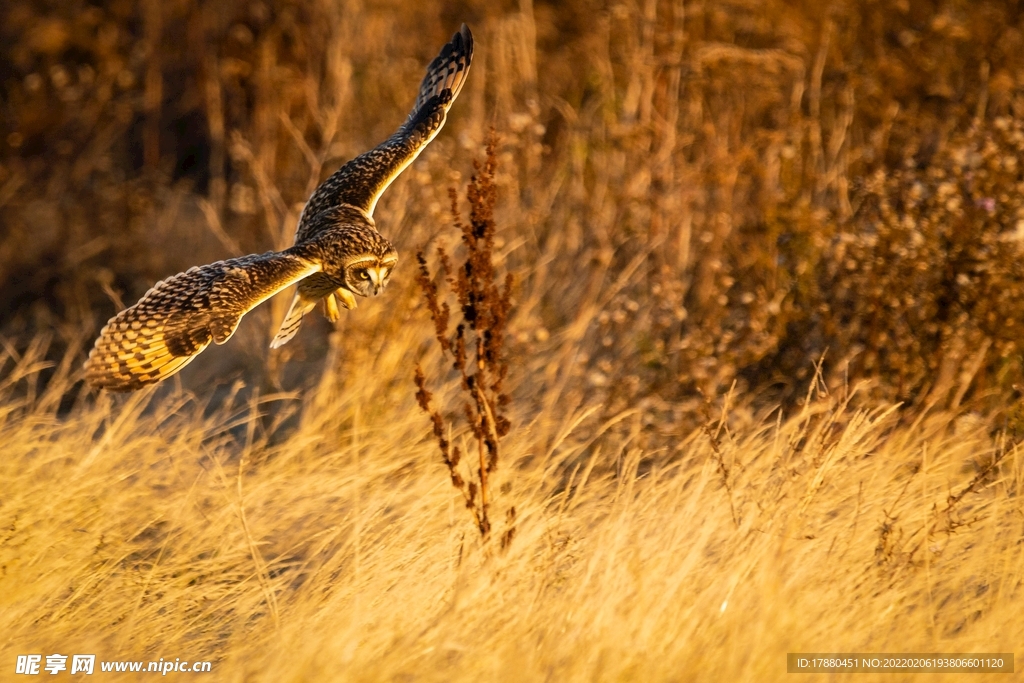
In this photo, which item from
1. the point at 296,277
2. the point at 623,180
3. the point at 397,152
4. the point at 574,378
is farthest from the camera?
the point at 623,180

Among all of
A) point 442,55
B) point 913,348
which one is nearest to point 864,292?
point 913,348

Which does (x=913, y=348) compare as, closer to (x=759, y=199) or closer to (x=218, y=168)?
(x=759, y=199)

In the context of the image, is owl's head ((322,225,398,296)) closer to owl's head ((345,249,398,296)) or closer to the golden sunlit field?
owl's head ((345,249,398,296))

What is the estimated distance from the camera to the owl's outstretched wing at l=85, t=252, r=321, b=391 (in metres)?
3.24

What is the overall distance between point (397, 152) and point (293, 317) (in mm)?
650

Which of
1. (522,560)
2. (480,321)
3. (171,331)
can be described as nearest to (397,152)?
(480,321)

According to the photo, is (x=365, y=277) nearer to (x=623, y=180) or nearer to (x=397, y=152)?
(x=397, y=152)

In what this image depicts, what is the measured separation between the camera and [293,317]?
404 cm

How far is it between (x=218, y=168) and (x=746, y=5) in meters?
4.37

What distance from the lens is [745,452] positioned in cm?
393

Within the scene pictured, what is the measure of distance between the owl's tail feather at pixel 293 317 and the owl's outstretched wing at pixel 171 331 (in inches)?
24.6

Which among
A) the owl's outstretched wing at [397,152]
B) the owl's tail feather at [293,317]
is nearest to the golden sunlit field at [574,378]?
the owl's outstretched wing at [397,152]

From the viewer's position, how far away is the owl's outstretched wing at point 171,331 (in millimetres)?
3238

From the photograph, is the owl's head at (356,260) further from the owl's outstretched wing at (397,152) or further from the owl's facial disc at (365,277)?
the owl's outstretched wing at (397,152)
